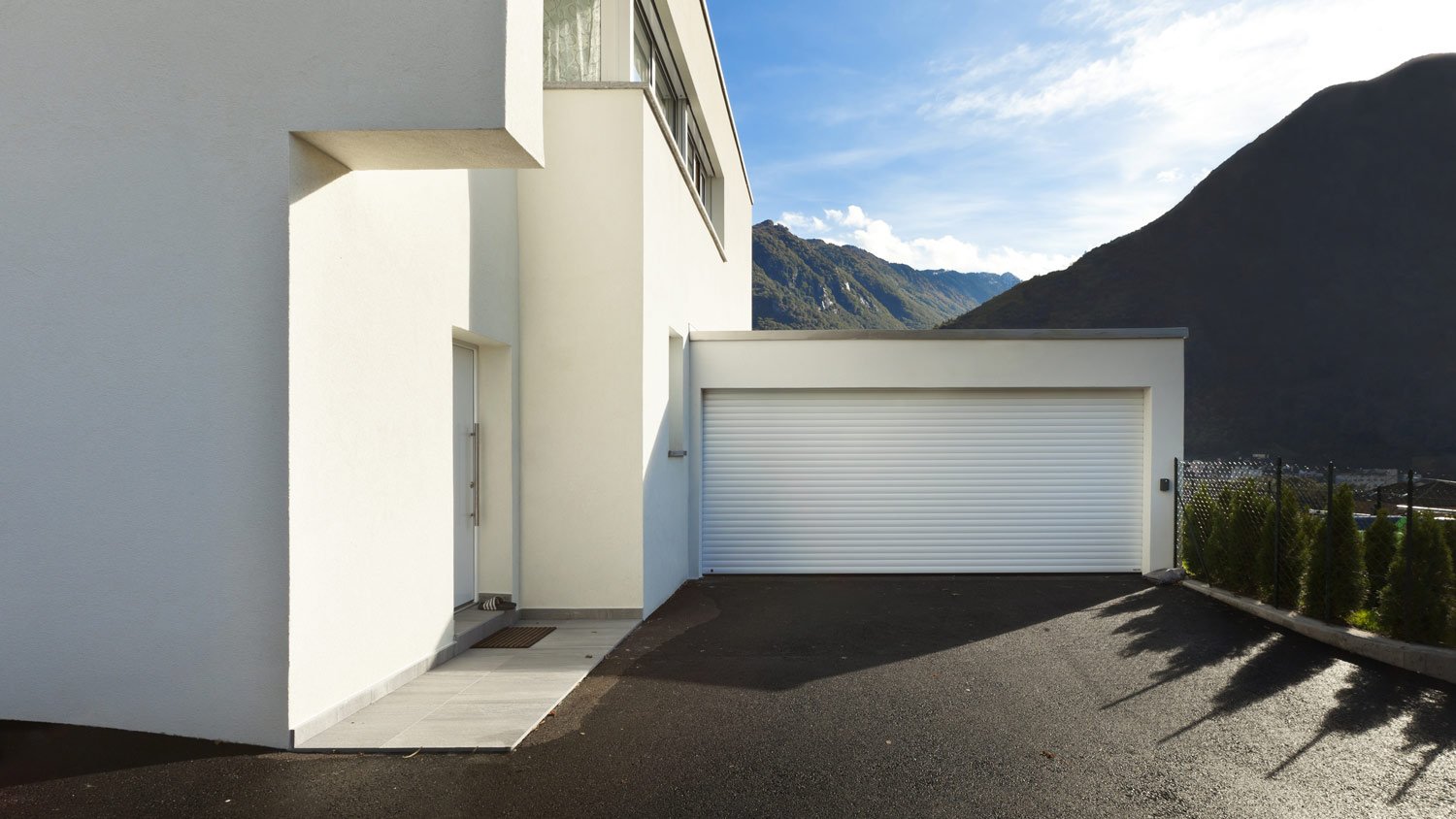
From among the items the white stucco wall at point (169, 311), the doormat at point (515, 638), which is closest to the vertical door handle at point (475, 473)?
the doormat at point (515, 638)

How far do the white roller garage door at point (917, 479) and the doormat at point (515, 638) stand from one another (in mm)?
3312

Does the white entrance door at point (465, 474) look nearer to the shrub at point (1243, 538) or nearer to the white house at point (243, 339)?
the white house at point (243, 339)

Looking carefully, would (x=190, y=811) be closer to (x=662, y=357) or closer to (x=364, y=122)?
(x=364, y=122)

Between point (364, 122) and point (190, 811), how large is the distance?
3132mm

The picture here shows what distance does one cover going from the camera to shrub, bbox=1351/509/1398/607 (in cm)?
701

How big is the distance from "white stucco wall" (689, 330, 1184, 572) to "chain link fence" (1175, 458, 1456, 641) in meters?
0.61

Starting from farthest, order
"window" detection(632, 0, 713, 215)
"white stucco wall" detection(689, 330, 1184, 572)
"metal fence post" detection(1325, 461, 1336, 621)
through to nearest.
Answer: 1. "white stucco wall" detection(689, 330, 1184, 572)
2. "window" detection(632, 0, 713, 215)
3. "metal fence post" detection(1325, 461, 1336, 621)

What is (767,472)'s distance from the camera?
10430mm

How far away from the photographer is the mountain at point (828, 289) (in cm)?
7744

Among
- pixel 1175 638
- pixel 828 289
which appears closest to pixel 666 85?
pixel 1175 638

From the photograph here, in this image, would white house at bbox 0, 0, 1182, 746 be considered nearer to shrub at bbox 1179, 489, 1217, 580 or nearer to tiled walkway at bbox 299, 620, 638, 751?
tiled walkway at bbox 299, 620, 638, 751

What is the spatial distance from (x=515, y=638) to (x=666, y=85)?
24.7 ft

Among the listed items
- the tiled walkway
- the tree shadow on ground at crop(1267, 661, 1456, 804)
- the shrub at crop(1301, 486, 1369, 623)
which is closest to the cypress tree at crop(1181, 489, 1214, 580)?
the shrub at crop(1301, 486, 1369, 623)

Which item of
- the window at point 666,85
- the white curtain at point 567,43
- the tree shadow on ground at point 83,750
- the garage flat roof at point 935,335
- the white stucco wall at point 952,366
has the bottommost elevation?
the tree shadow on ground at point 83,750
